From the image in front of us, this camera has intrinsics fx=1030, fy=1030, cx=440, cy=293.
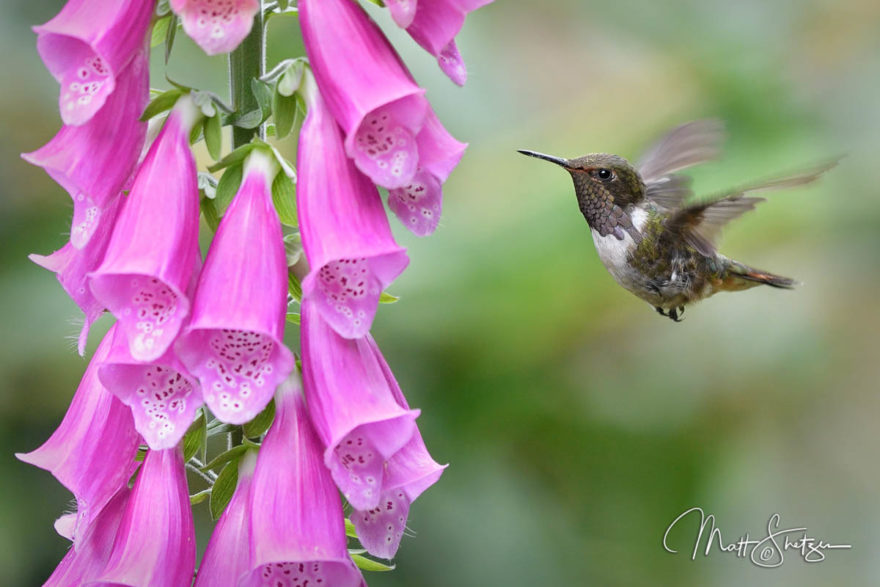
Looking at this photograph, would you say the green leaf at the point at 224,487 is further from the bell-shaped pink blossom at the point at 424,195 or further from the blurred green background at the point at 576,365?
the blurred green background at the point at 576,365

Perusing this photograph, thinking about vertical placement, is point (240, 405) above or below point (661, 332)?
above

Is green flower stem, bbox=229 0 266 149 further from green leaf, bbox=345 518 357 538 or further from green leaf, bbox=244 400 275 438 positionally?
green leaf, bbox=345 518 357 538

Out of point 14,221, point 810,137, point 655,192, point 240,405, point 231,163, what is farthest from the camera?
point 810,137

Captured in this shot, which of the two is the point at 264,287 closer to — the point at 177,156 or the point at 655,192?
the point at 177,156

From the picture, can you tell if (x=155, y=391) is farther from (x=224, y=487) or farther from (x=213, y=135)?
(x=213, y=135)

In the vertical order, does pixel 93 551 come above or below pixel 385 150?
below

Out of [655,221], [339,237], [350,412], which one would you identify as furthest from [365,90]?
[655,221]

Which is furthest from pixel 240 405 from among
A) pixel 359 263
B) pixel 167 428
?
pixel 359 263

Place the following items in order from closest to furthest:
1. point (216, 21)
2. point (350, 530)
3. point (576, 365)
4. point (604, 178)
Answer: point (216, 21) → point (350, 530) → point (604, 178) → point (576, 365)
